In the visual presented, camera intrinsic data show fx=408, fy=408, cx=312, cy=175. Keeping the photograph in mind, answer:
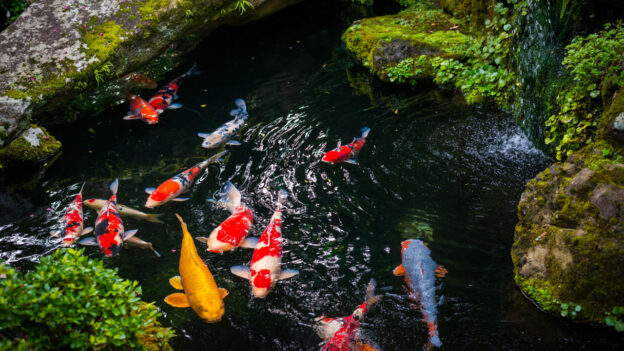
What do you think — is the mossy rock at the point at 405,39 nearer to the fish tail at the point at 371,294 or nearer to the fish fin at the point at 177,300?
the fish tail at the point at 371,294

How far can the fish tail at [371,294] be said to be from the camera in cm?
472

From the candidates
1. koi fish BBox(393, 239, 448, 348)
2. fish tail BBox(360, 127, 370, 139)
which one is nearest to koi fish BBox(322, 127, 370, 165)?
fish tail BBox(360, 127, 370, 139)

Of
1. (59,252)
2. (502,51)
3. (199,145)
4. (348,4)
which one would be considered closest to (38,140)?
(199,145)

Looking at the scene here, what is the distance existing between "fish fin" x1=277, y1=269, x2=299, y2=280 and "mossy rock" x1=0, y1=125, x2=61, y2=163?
6242mm

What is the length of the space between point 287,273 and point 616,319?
349 centimetres

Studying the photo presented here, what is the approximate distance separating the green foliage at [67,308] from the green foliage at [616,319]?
430cm

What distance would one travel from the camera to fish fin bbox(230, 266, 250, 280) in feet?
17.1

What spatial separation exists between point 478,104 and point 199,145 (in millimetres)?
5630

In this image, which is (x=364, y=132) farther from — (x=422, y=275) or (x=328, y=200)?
(x=422, y=275)

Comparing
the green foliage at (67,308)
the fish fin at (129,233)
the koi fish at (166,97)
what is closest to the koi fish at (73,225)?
the fish fin at (129,233)

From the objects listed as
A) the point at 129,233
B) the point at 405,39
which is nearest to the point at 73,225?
the point at 129,233

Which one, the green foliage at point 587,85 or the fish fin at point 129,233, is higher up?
the green foliage at point 587,85

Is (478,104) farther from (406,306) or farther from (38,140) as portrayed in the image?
(38,140)

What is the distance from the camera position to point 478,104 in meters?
8.13
